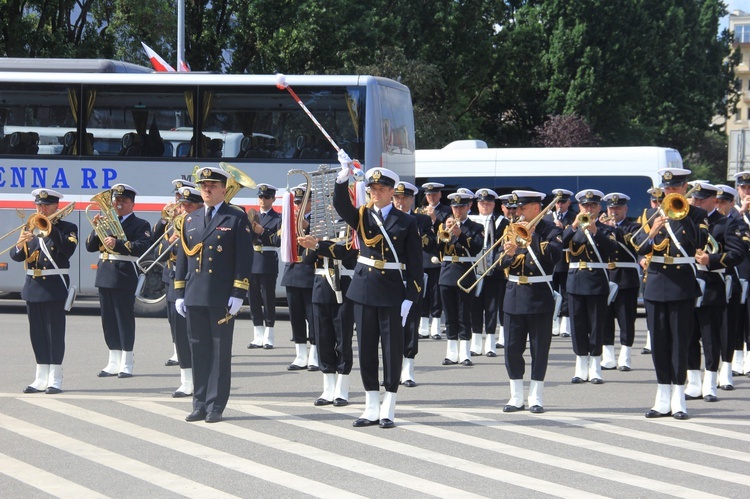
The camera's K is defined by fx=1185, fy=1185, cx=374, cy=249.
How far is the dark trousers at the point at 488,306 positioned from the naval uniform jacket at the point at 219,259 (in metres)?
5.53

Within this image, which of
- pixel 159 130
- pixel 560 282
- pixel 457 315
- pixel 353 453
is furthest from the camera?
pixel 159 130

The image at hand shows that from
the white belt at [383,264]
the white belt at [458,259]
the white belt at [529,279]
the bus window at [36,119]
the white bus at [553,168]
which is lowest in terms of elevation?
the white belt at [529,279]

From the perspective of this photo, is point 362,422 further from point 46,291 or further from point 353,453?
point 46,291

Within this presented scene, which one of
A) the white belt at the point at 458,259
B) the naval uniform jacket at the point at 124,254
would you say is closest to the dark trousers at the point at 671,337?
the white belt at the point at 458,259

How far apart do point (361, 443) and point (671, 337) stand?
3104 mm

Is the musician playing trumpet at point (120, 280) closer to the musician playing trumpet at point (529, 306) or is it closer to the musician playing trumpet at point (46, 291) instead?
the musician playing trumpet at point (46, 291)

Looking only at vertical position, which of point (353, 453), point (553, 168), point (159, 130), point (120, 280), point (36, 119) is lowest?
point (353, 453)

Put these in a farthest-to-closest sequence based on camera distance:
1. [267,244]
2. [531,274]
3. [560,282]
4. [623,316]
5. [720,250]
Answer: [560,282] → [267,244] → [623,316] → [720,250] → [531,274]

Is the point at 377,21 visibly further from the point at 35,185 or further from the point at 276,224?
the point at 276,224

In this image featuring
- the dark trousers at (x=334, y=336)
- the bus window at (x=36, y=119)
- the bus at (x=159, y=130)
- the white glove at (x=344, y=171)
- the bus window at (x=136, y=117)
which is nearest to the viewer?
the white glove at (x=344, y=171)

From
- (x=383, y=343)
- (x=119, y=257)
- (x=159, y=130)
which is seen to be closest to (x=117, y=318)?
(x=119, y=257)

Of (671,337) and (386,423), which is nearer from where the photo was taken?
(386,423)

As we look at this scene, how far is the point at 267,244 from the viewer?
15.7 meters

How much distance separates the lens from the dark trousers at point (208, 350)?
32.6 feet
